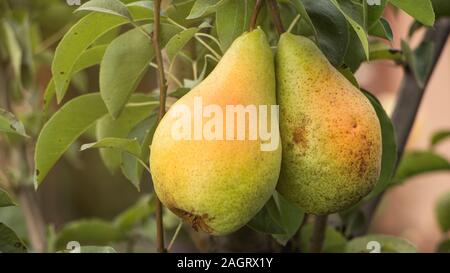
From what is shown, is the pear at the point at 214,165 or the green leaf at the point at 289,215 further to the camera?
the green leaf at the point at 289,215

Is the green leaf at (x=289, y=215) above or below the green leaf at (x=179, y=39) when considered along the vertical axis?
below

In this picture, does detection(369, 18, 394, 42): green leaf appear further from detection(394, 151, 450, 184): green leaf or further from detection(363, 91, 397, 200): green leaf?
detection(394, 151, 450, 184): green leaf

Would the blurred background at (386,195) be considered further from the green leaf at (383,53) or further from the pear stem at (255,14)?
the pear stem at (255,14)

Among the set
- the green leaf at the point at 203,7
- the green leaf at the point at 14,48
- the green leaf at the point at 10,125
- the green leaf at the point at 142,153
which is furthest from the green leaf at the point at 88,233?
the green leaf at the point at 203,7

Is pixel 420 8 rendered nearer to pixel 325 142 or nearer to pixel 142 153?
pixel 325 142

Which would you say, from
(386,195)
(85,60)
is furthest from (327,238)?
(386,195)

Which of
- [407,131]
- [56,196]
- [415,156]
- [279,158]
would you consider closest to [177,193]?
[279,158]

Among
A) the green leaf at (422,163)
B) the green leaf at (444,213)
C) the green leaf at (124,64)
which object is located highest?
the green leaf at (124,64)
